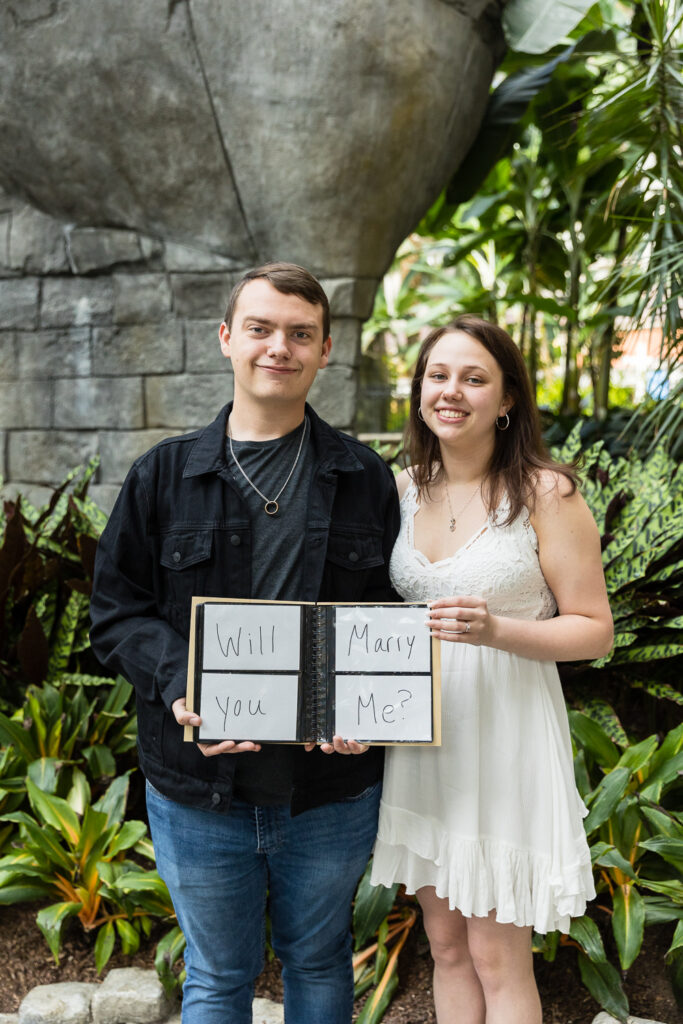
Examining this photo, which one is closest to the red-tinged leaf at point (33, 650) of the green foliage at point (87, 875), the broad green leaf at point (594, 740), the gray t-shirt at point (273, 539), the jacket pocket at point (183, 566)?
the green foliage at point (87, 875)

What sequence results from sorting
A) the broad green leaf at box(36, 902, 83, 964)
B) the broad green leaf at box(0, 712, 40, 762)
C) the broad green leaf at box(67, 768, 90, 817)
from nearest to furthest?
1. the broad green leaf at box(36, 902, 83, 964)
2. the broad green leaf at box(67, 768, 90, 817)
3. the broad green leaf at box(0, 712, 40, 762)

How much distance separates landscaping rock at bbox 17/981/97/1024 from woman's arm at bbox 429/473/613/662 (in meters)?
1.69

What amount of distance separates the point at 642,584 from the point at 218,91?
10.5ft

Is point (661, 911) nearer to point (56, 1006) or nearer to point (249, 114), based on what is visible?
point (56, 1006)

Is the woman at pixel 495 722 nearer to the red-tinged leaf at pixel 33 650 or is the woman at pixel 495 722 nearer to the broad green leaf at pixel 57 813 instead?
the broad green leaf at pixel 57 813

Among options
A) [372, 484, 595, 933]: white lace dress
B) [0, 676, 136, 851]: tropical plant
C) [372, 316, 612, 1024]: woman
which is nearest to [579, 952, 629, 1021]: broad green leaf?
[372, 316, 612, 1024]: woman

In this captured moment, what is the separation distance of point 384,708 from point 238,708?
0.26 metres

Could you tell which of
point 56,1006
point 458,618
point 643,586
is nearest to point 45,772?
point 56,1006

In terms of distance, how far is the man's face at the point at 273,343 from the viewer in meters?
1.60

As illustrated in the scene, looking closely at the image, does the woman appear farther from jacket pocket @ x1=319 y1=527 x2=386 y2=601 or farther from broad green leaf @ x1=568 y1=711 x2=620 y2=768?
broad green leaf @ x1=568 y1=711 x2=620 y2=768

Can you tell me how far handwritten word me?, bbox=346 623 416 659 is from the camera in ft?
5.05

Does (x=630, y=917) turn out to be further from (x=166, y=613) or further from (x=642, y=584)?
(x=166, y=613)

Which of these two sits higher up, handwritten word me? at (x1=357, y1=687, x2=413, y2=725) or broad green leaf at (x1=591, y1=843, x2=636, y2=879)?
handwritten word me? at (x1=357, y1=687, x2=413, y2=725)

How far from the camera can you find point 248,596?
5.30ft
